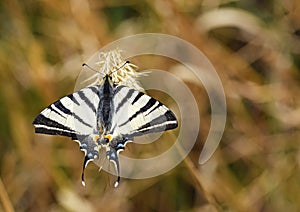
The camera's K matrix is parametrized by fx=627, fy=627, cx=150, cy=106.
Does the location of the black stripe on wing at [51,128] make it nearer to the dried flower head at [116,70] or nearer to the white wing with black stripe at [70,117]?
the white wing with black stripe at [70,117]

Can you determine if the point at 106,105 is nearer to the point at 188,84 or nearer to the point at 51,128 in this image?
the point at 51,128

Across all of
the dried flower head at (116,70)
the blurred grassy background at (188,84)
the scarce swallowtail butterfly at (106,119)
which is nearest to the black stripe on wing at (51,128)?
the scarce swallowtail butterfly at (106,119)

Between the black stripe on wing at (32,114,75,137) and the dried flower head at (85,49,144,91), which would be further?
the dried flower head at (85,49,144,91)

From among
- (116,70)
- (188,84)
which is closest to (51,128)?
(116,70)

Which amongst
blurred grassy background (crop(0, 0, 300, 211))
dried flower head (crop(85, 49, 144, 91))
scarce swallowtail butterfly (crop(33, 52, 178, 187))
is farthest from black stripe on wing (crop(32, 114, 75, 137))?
blurred grassy background (crop(0, 0, 300, 211))

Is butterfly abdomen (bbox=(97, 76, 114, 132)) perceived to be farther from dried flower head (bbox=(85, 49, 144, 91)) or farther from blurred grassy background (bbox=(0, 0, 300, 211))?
blurred grassy background (bbox=(0, 0, 300, 211))

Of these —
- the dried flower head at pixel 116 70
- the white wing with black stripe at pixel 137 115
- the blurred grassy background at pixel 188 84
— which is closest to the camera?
the white wing with black stripe at pixel 137 115

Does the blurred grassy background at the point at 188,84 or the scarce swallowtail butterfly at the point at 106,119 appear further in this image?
the blurred grassy background at the point at 188,84

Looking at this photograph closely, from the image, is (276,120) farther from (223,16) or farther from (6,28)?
(6,28)

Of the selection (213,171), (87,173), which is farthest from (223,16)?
(87,173)

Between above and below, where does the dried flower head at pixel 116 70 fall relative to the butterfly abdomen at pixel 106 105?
above
